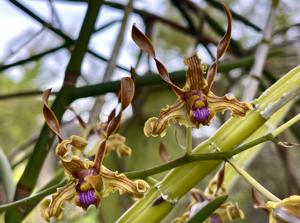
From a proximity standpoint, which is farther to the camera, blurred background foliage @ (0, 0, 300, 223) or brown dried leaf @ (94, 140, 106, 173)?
blurred background foliage @ (0, 0, 300, 223)

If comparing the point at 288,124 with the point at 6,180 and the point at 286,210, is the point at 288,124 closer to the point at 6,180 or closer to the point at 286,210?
the point at 286,210

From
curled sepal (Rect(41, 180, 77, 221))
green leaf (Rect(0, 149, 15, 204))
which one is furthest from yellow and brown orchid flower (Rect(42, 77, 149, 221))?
green leaf (Rect(0, 149, 15, 204))

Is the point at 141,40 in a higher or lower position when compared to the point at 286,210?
higher

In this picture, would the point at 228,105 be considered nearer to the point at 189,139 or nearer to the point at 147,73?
the point at 189,139

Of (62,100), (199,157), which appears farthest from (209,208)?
(62,100)

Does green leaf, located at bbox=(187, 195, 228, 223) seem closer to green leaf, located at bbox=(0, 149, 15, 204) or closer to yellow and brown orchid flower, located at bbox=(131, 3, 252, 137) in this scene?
yellow and brown orchid flower, located at bbox=(131, 3, 252, 137)

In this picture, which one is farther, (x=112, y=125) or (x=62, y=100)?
(x=62, y=100)
